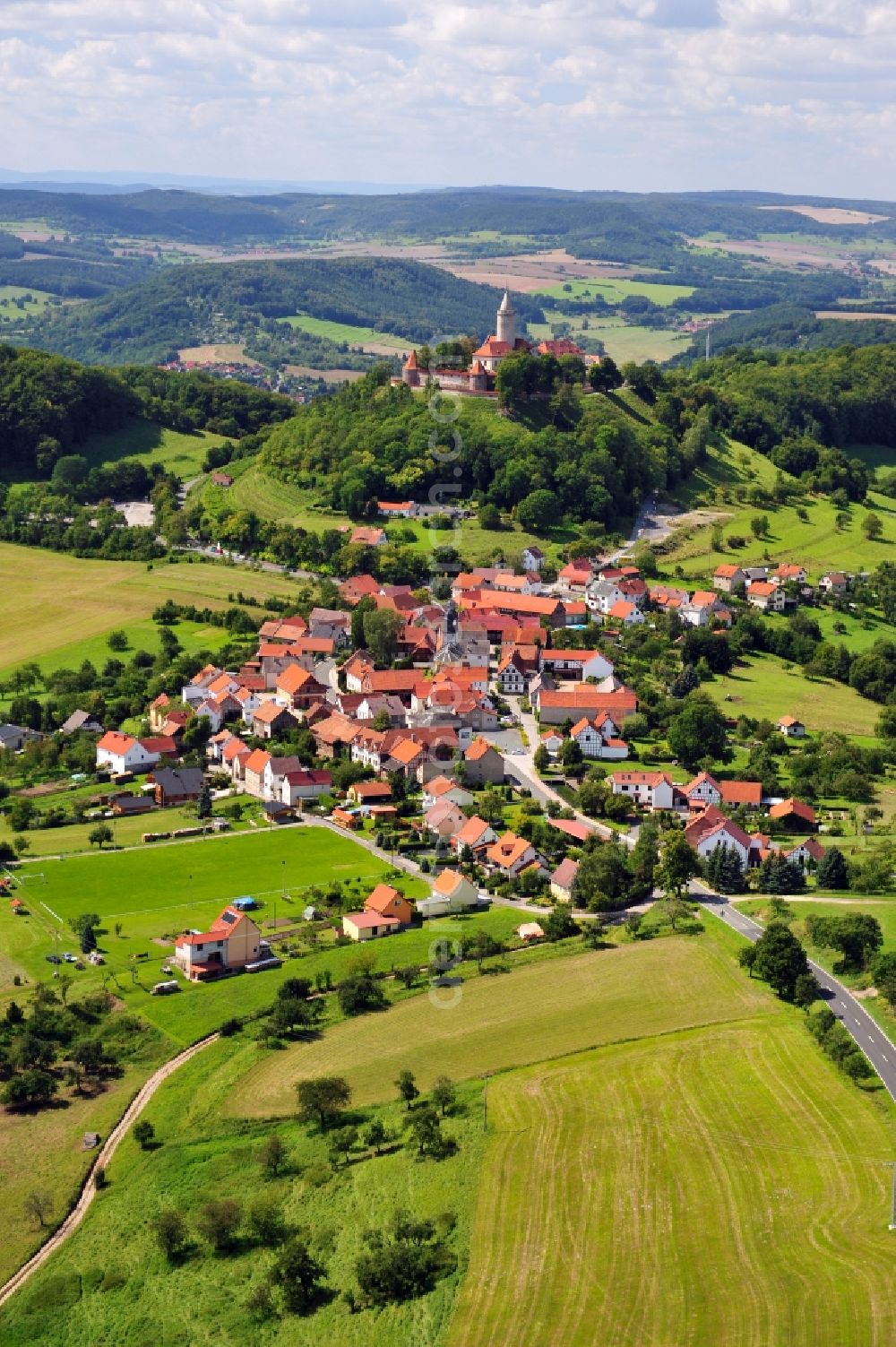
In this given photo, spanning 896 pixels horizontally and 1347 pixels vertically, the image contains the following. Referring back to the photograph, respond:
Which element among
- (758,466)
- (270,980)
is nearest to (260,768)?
(270,980)

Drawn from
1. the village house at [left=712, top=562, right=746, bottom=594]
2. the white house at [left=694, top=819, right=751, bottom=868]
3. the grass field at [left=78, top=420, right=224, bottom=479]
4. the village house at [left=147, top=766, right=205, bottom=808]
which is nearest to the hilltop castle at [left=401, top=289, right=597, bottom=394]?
the grass field at [left=78, top=420, right=224, bottom=479]

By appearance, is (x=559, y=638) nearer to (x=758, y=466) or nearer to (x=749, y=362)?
(x=758, y=466)

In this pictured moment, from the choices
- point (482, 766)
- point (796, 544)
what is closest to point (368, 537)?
point (796, 544)

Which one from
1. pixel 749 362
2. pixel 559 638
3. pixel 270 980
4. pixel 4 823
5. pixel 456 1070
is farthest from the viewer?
pixel 749 362

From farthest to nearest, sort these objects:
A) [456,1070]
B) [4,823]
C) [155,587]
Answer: [155,587]
[4,823]
[456,1070]

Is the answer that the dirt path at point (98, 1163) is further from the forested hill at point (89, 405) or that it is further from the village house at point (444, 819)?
the forested hill at point (89, 405)

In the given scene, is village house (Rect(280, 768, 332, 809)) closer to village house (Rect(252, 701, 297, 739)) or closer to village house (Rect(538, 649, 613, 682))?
village house (Rect(252, 701, 297, 739))

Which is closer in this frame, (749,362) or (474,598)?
(474,598)
